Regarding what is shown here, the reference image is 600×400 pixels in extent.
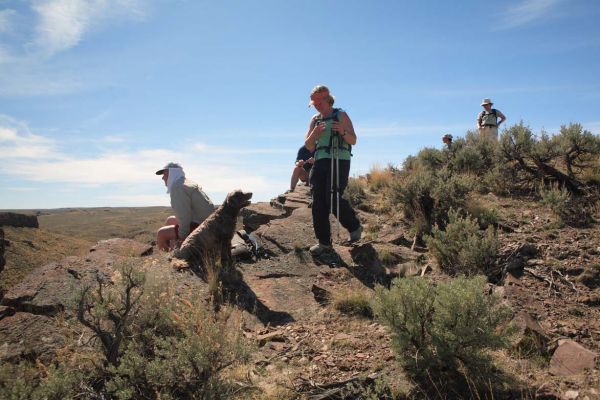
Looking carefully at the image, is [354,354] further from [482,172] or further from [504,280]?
[482,172]

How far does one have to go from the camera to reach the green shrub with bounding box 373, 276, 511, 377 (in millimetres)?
3000

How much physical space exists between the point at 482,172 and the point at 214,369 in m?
8.46

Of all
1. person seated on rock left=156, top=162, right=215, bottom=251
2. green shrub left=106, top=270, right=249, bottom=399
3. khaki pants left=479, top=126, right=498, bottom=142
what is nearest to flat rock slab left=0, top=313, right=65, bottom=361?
green shrub left=106, top=270, right=249, bottom=399

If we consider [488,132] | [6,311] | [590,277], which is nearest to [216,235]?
[6,311]

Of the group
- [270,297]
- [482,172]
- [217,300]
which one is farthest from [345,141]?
[482,172]

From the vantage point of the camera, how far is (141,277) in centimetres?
358

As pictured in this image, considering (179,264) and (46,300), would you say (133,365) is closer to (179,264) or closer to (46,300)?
(46,300)

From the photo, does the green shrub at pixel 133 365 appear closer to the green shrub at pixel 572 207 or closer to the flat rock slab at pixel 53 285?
the flat rock slab at pixel 53 285

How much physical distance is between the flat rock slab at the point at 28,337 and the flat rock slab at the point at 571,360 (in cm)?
410

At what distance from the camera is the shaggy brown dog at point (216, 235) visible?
5.66 meters

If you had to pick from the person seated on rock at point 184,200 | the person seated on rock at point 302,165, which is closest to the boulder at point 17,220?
the person seated on rock at point 302,165

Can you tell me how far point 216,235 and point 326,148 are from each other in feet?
6.59

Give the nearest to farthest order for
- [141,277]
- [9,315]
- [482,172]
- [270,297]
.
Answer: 1. [141,277]
2. [9,315]
3. [270,297]
4. [482,172]

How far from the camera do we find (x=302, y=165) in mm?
9930
